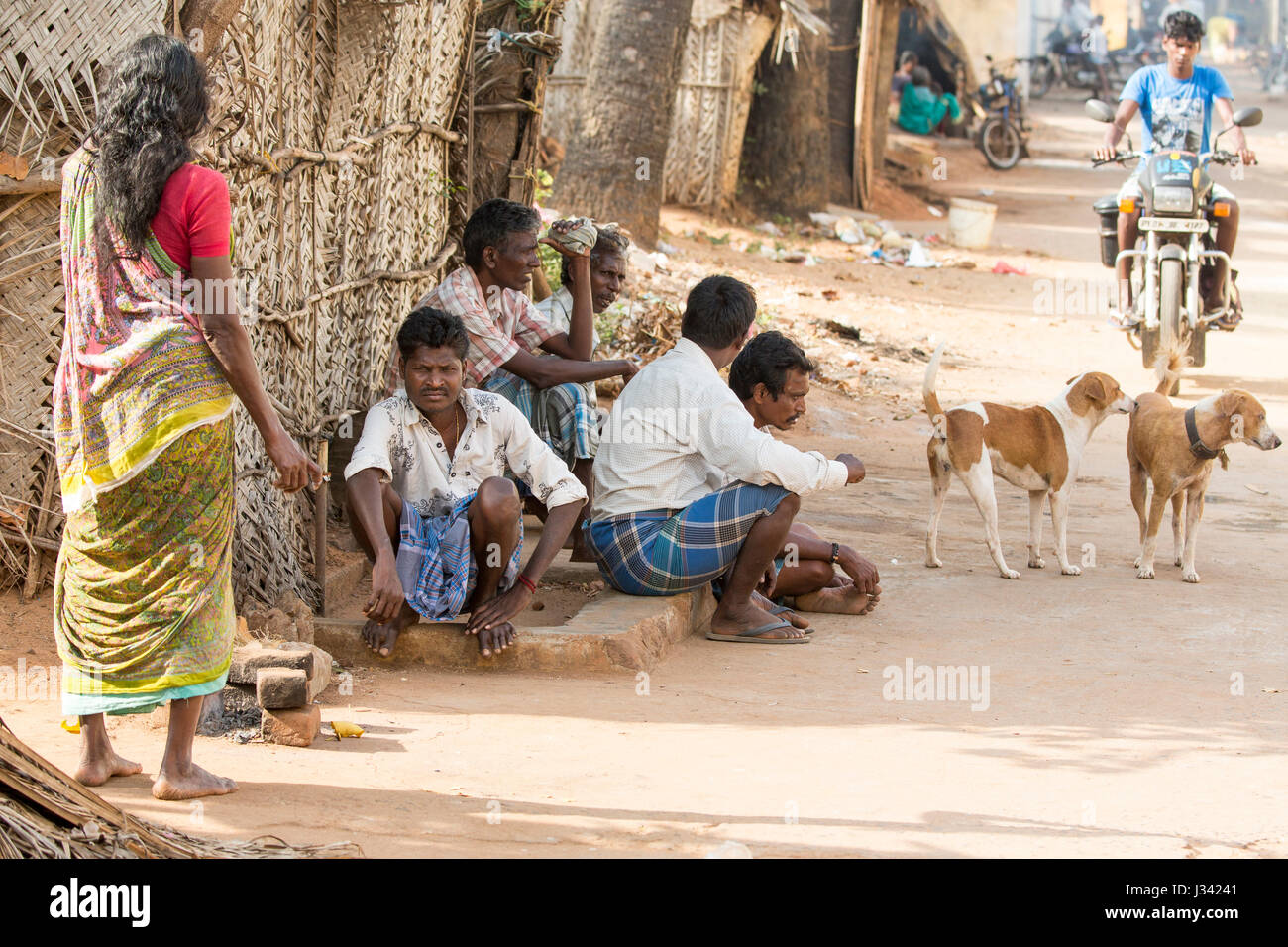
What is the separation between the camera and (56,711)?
3.96 meters

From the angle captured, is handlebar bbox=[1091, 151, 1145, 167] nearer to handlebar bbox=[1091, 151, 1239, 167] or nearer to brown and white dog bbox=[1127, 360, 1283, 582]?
handlebar bbox=[1091, 151, 1239, 167]

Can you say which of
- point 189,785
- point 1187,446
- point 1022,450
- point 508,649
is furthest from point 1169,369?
point 189,785

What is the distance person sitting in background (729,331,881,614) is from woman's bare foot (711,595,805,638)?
0.30 m

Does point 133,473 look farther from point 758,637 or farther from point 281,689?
point 758,637

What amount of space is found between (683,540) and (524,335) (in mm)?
1432

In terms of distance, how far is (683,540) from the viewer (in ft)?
16.6

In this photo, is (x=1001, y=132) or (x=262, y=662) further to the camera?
(x=1001, y=132)

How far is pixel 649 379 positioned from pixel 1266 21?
4984cm

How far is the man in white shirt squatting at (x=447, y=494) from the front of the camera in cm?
448

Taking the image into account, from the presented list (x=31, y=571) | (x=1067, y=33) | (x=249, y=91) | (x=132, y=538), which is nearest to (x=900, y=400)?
(x=249, y=91)

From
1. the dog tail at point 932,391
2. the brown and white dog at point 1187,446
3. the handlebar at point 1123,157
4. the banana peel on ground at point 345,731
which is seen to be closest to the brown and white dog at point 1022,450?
the dog tail at point 932,391

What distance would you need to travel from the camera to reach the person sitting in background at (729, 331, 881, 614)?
17.4ft

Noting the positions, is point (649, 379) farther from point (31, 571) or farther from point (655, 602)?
point (31, 571)

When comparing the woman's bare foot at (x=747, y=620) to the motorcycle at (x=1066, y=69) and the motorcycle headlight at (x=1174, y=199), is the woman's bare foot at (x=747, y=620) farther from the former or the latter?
the motorcycle at (x=1066, y=69)
